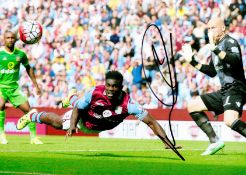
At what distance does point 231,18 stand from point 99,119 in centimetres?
1226

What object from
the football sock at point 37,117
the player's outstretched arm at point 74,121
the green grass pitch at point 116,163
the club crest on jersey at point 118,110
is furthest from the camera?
the football sock at point 37,117

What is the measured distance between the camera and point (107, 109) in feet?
42.1

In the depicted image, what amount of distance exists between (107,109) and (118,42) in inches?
541

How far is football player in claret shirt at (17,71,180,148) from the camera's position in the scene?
489 inches

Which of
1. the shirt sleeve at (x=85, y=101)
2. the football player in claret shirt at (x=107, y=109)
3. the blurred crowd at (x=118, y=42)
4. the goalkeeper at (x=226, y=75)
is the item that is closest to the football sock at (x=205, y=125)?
the goalkeeper at (x=226, y=75)

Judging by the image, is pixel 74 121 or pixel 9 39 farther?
pixel 9 39

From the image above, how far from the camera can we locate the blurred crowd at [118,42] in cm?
2392

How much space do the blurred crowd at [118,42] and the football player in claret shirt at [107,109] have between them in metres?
10.1

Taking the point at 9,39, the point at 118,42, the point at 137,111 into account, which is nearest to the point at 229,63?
the point at 137,111

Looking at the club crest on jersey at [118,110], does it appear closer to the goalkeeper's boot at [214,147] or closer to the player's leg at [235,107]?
the player's leg at [235,107]

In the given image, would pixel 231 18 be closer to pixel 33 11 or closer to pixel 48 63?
pixel 48 63

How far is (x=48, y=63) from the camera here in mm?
27750

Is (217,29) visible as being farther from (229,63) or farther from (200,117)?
(200,117)

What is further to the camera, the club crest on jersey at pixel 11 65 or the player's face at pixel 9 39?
the club crest on jersey at pixel 11 65
